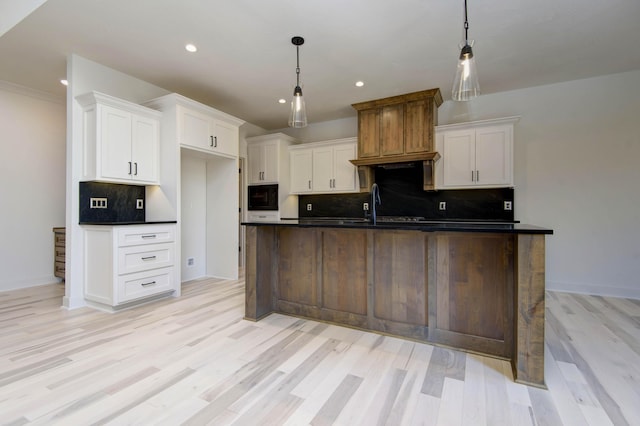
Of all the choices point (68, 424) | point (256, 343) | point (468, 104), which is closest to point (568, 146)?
point (468, 104)

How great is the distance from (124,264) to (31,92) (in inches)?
118

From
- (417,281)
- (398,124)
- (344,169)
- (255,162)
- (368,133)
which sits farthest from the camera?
(255,162)

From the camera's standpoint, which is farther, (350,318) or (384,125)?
(384,125)

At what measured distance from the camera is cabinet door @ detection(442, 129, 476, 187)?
3893 mm

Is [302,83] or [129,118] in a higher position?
[302,83]

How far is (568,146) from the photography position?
376 cm

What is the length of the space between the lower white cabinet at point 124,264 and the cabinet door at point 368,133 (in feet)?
9.67

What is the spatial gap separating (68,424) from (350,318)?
6.14 feet

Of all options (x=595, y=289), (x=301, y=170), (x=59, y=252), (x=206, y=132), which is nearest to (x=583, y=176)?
(x=595, y=289)

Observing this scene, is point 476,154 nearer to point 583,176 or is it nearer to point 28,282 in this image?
point 583,176

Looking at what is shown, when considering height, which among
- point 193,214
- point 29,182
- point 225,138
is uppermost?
point 225,138

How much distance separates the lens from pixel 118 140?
318 centimetres

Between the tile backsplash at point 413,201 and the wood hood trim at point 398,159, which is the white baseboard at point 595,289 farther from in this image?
the wood hood trim at point 398,159

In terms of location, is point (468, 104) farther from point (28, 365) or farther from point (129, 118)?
point (28, 365)
